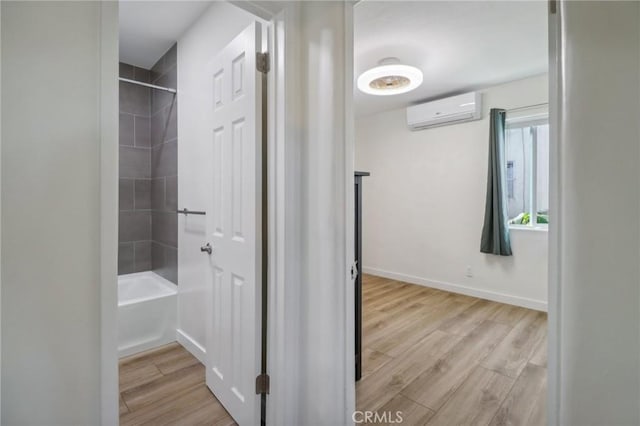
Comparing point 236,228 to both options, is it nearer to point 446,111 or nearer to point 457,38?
point 457,38

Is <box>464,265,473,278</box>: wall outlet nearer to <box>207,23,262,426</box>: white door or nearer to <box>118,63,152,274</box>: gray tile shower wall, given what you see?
<box>207,23,262,426</box>: white door

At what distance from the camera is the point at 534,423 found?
1.61m

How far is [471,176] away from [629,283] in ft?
10.6

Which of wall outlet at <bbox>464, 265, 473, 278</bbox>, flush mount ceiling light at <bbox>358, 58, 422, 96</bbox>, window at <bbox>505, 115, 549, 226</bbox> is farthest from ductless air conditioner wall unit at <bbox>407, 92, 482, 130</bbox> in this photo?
wall outlet at <bbox>464, 265, 473, 278</bbox>

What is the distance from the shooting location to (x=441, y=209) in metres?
3.94

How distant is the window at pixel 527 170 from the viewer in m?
3.33

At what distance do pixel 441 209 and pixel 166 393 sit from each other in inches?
138

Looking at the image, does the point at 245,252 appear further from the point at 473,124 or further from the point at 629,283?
the point at 473,124

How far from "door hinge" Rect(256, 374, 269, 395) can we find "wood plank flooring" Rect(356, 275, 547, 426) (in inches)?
24.4

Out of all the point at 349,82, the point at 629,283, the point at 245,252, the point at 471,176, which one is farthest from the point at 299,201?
the point at 471,176

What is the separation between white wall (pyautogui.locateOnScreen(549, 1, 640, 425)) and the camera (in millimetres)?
690

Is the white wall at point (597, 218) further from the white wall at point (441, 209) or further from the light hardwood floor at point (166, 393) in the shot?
the white wall at point (441, 209)

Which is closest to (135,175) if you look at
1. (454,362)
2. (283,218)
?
(283,218)

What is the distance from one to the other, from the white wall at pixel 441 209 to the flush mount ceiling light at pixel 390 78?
1.33 meters
